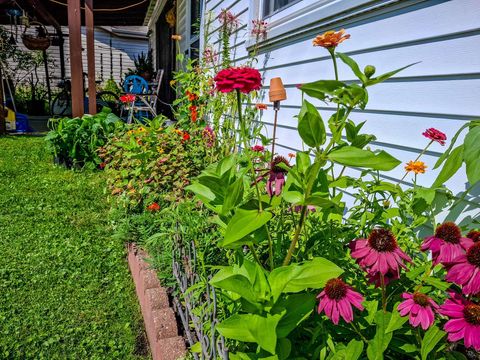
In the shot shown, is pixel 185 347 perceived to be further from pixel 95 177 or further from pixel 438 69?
pixel 95 177

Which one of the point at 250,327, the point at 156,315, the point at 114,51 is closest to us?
the point at 250,327

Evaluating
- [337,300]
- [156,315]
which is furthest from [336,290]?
[156,315]

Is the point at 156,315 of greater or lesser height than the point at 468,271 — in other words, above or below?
below

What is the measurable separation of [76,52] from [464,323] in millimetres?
5587

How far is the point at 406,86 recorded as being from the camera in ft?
5.60

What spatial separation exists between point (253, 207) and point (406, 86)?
1069 millimetres

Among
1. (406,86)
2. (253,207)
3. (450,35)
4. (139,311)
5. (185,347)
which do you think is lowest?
(139,311)

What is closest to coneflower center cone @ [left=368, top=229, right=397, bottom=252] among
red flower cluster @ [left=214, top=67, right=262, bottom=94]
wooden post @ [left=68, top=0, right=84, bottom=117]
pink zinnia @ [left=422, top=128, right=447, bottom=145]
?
red flower cluster @ [left=214, top=67, right=262, bottom=94]

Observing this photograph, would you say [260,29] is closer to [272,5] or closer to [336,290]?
[272,5]

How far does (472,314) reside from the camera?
2.51 ft

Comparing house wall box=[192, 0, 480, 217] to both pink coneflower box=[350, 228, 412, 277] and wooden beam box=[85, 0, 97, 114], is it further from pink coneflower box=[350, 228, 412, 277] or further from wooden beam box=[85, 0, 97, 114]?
wooden beam box=[85, 0, 97, 114]

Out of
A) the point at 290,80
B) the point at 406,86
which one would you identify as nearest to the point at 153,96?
the point at 290,80

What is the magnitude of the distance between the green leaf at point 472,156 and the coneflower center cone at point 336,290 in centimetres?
40

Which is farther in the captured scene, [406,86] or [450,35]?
[406,86]
